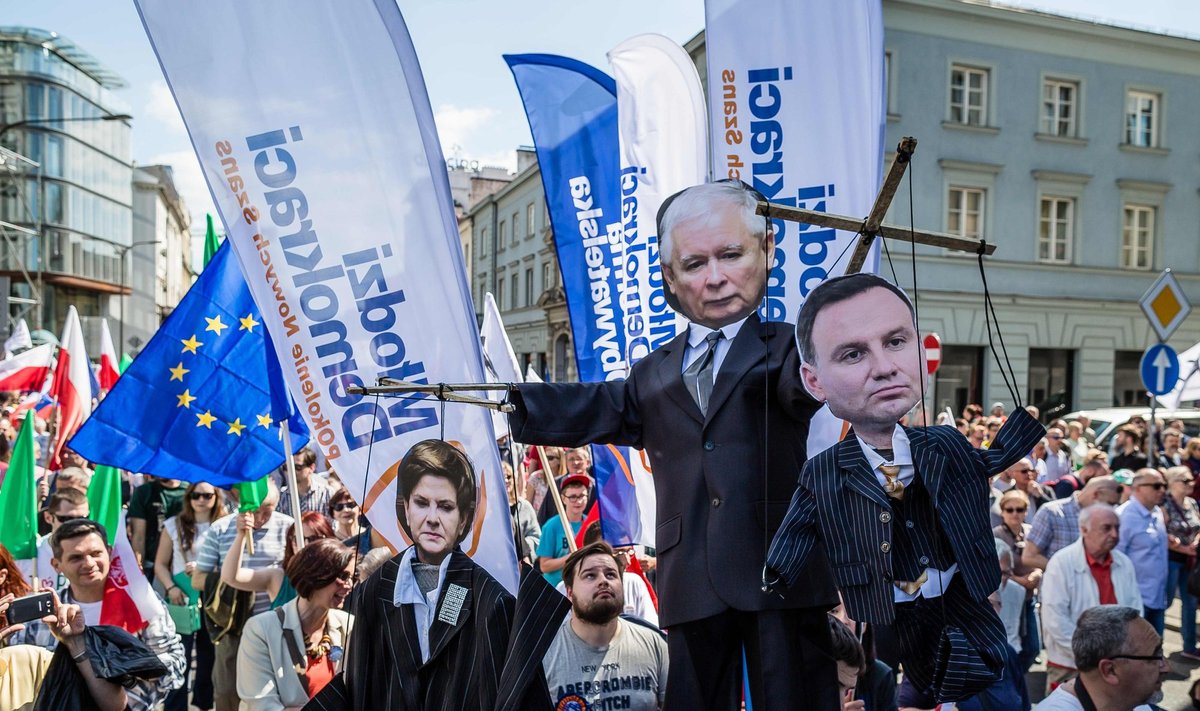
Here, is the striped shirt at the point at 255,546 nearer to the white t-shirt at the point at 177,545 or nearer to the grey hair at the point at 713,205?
the white t-shirt at the point at 177,545

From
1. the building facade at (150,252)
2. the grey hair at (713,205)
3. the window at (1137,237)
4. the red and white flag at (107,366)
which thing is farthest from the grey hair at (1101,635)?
the building facade at (150,252)

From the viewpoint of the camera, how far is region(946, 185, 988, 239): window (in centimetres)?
2297

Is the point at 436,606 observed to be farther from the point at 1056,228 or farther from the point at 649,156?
the point at 1056,228

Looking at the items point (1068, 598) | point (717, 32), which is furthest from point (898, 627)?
point (1068, 598)

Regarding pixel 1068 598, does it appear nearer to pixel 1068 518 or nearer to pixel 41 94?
pixel 1068 518

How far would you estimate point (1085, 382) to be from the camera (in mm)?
24156

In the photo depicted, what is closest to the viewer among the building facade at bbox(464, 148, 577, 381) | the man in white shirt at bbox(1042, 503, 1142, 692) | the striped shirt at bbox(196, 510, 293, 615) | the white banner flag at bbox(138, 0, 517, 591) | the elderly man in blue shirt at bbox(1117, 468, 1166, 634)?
the white banner flag at bbox(138, 0, 517, 591)

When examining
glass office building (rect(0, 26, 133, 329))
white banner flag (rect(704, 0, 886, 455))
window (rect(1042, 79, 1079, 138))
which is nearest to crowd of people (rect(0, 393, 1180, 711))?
white banner flag (rect(704, 0, 886, 455))

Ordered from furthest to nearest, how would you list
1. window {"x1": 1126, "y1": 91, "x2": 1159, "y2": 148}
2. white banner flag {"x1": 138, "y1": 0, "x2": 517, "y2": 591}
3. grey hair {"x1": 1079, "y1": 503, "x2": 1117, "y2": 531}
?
window {"x1": 1126, "y1": 91, "x2": 1159, "y2": 148}
grey hair {"x1": 1079, "y1": 503, "x2": 1117, "y2": 531}
white banner flag {"x1": 138, "y1": 0, "x2": 517, "y2": 591}

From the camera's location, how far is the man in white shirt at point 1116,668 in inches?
152

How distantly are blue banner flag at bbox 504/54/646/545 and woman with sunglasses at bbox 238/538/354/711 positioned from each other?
1963mm

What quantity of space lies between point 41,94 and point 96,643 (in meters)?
52.5

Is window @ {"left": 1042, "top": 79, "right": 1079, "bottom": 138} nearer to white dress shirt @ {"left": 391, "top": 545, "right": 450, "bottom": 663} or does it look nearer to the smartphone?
white dress shirt @ {"left": 391, "top": 545, "right": 450, "bottom": 663}

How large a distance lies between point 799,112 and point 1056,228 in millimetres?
23118
